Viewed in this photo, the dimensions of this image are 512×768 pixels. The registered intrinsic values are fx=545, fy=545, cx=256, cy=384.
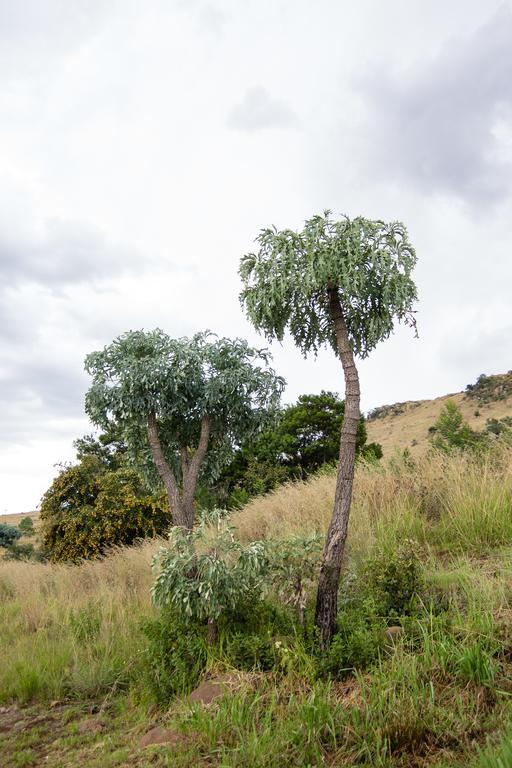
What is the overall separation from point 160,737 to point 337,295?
4.01m

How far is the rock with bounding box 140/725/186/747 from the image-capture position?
12.3 ft

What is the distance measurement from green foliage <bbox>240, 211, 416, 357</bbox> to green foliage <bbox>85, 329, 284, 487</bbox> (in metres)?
2.12

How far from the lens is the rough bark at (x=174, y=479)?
7066 millimetres

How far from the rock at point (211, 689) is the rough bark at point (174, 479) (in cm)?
263

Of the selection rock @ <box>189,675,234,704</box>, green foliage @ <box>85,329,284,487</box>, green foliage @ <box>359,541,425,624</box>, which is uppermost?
green foliage @ <box>85,329,284,487</box>

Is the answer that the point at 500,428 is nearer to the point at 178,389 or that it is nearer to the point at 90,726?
the point at 178,389

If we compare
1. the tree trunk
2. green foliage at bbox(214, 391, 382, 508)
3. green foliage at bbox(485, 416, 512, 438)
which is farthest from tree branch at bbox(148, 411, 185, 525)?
green foliage at bbox(214, 391, 382, 508)

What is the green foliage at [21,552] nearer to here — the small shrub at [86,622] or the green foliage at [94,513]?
the green foliage at [94,513]

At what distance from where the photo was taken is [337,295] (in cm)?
541

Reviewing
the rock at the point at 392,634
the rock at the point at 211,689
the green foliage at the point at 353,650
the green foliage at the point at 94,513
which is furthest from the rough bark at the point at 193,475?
the green foliage at the point at 94,513

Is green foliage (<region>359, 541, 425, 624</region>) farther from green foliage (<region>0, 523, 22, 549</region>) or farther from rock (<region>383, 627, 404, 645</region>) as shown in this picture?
green foliage (<region>0, 523, 22, 549</region>)

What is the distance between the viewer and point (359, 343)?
5.67m

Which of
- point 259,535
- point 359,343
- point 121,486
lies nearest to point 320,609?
point 359,343

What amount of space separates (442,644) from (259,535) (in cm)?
665
